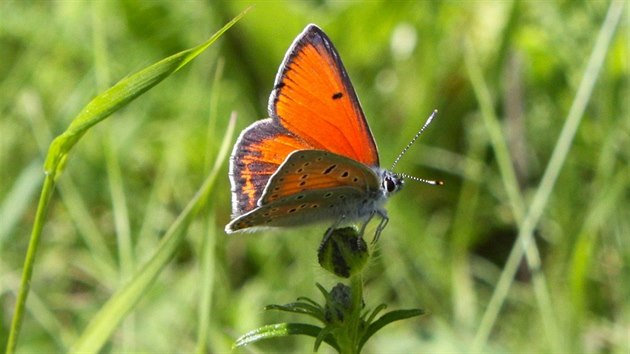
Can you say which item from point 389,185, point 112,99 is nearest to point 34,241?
point 112,99

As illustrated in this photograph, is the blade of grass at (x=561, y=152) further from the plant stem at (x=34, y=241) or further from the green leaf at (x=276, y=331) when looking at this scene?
the plant stem at (x=34, y=241)

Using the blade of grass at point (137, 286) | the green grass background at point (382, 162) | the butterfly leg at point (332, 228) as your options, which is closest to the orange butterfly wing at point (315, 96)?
the butterfly leg at point (332, 228)

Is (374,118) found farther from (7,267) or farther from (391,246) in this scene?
(7,267)

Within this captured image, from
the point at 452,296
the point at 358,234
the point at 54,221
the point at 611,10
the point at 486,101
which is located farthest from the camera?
the point at 54,221

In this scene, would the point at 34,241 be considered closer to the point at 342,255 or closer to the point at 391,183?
the point at 342,255

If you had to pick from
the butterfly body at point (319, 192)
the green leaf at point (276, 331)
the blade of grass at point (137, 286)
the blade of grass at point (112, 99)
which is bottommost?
the green leaf at point (276, 331)

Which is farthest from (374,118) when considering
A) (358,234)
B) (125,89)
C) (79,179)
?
(125,89)
